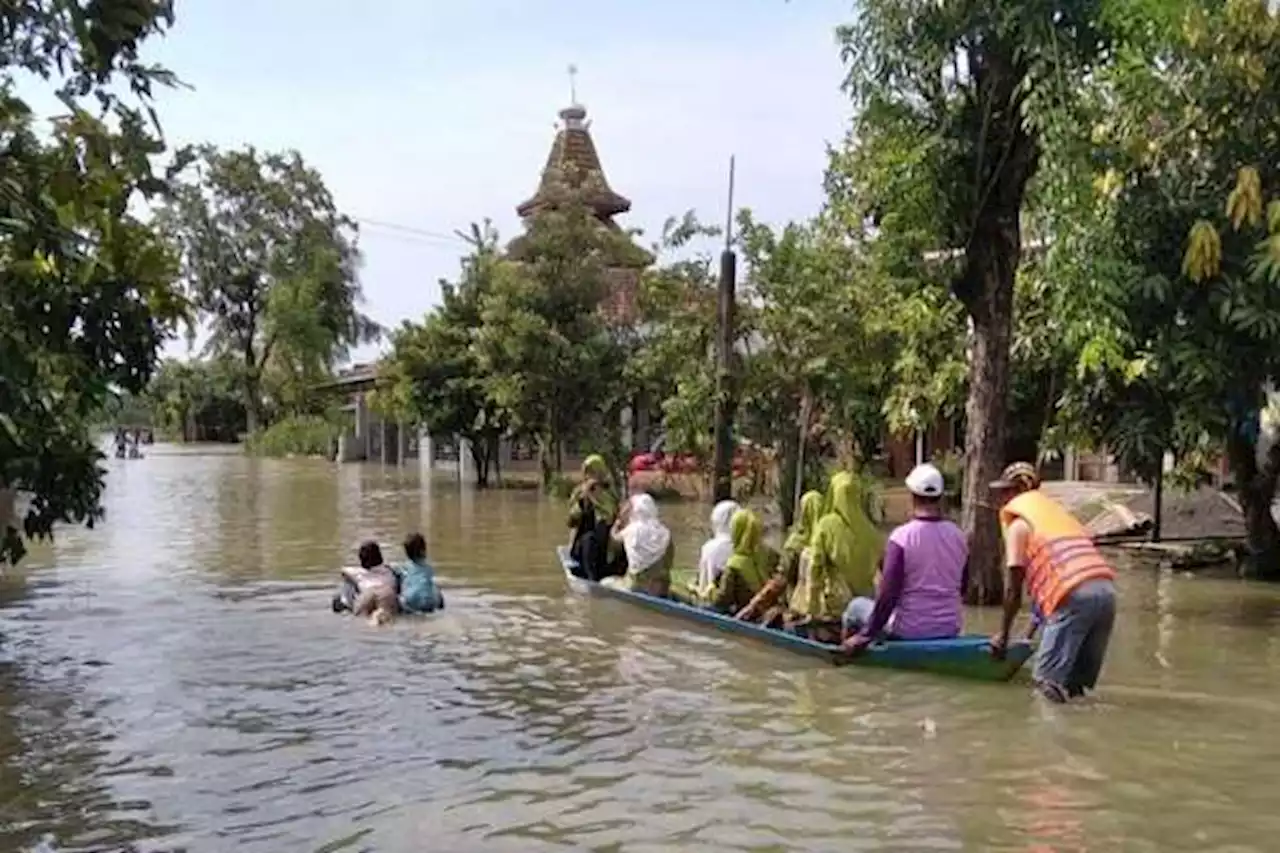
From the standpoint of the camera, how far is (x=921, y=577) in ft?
34.3

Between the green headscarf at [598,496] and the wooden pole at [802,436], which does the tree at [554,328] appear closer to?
the wooden pole at [802,436]

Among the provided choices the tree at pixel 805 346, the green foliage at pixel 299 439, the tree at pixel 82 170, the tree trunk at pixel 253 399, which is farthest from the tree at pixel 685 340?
the tree trunk at pixel 253 399

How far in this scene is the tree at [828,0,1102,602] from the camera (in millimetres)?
13539

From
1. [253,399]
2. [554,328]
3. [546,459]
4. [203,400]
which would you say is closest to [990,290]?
[554,328]

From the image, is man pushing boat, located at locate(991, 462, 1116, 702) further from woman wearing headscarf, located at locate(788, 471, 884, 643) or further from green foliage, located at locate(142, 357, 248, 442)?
green foliage, located at locate(142, 357, 248, 442)

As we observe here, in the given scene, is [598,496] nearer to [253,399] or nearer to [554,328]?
[554,328]

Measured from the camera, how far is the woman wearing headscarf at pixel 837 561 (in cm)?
1141

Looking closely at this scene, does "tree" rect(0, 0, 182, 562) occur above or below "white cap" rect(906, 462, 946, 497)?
above

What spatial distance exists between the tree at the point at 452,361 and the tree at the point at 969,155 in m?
21.3

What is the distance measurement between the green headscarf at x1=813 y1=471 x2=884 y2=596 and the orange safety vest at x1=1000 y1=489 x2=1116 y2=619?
2.15 metres

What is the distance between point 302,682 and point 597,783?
3.86m

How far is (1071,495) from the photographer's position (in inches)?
945

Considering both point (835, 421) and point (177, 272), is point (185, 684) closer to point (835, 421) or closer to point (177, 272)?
point (177, 272)

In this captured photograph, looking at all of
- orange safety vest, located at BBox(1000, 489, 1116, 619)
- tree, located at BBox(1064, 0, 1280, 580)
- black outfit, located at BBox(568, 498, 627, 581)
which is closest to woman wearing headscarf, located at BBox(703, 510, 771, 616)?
black outfit, located at BBox(568, 498, 627, 581)
